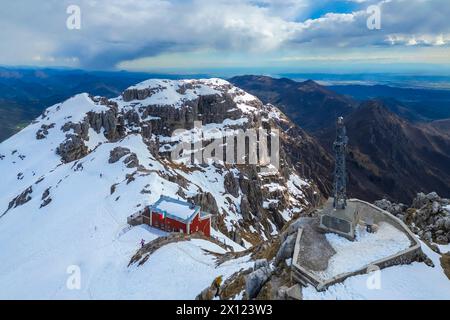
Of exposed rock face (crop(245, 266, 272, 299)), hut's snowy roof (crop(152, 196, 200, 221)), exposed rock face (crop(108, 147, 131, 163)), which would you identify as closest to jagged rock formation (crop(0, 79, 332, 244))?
exposed rock face (crop(108, 147, 131, 163))

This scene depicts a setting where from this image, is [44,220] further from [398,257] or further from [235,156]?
[235,156]

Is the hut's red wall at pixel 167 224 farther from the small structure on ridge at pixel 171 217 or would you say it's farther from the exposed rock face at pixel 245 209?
the exposed rock face at pixel 245 209

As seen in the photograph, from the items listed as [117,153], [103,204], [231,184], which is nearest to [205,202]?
[117,153]

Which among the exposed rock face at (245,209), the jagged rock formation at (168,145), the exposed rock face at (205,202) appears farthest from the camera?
the exposed rock face at (245,209)

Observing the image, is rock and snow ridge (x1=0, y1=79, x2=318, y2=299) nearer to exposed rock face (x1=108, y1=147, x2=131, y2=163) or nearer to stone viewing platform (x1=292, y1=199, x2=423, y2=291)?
exposed rock face (x1=108, y1=147, x2=131, y2=163)

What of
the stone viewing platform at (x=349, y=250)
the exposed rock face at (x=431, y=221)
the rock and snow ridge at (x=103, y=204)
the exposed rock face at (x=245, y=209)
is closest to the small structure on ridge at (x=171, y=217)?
the rock and snow ridge at (x=103, y=204)
